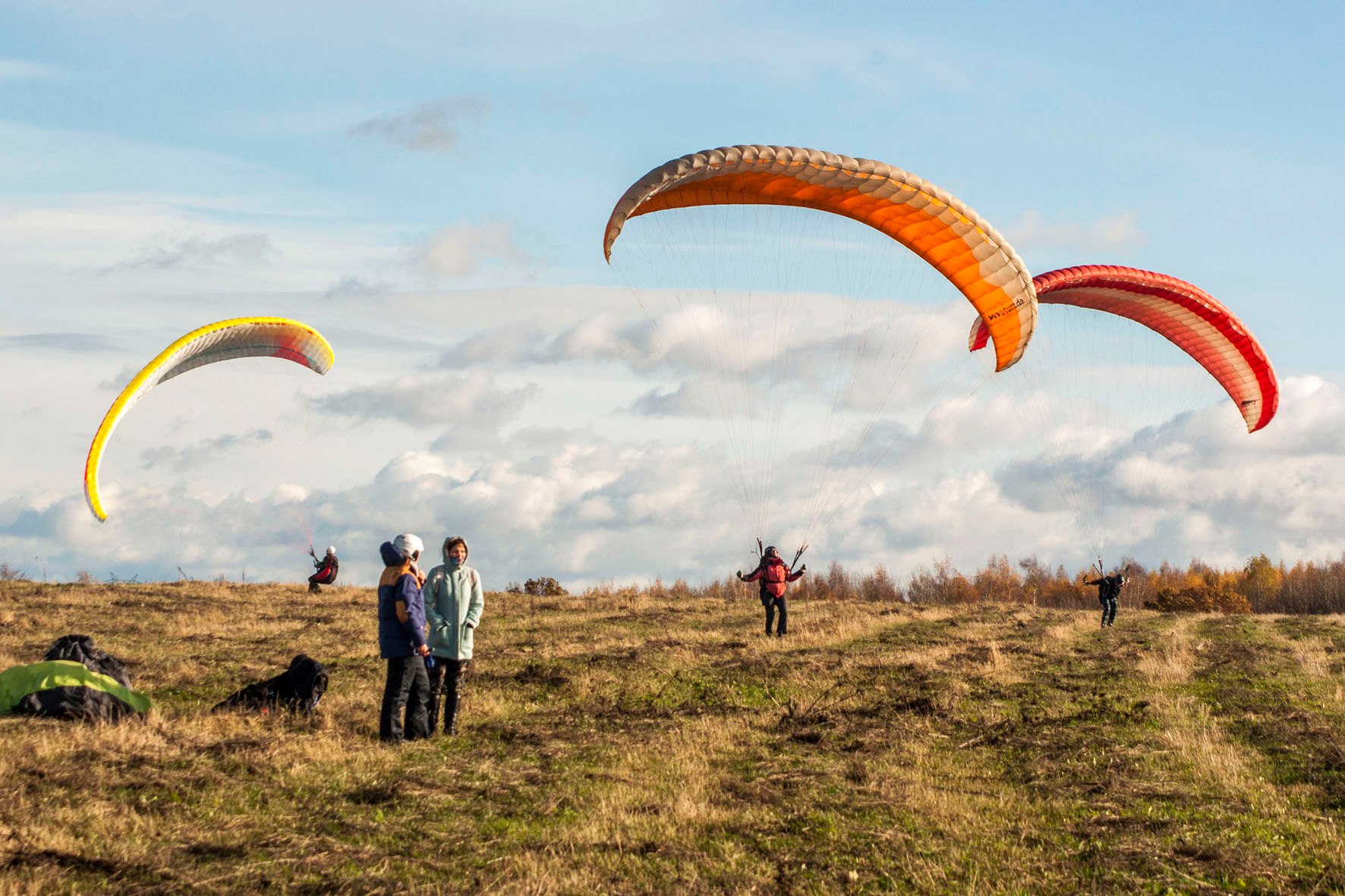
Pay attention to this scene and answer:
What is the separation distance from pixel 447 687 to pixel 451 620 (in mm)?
788

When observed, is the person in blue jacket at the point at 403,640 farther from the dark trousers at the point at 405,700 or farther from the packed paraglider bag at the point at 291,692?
the packed paraglider bag at the point at 291,692

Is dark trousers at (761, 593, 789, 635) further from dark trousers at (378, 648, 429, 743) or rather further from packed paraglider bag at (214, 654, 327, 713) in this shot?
dark trousers at (378, 648, 429, 743)

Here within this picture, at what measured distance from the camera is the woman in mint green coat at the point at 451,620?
11719mm

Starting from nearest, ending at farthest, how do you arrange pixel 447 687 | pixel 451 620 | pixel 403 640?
pixel 403 640
pixel 451 620
pixel 447 687

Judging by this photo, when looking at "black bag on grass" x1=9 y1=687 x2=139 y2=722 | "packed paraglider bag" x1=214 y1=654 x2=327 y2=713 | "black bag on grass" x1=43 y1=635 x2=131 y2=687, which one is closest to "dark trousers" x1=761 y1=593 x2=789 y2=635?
"packed paraglider bag" x1=214 y1=654 x2=327 y2=713

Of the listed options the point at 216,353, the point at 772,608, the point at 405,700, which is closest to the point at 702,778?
the point at 405,700

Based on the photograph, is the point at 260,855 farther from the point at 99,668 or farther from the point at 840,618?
the point at 840,618

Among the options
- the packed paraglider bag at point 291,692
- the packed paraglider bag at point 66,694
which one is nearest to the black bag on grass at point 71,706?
the packed paraglider bag at point 66,694

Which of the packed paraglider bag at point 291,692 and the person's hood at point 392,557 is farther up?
the person's hood at point 392,557

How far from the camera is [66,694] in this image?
1140 cm

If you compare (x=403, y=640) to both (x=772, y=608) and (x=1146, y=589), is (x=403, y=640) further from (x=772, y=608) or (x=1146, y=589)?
(x=1146, y=589)

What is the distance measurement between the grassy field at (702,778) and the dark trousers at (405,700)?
10.9 inches

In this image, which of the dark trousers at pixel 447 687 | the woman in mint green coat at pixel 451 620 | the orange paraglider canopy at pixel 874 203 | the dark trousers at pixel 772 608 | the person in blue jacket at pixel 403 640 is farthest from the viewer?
the dark trousers at pixel 772 608

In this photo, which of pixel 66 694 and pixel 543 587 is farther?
pixel 543 587
